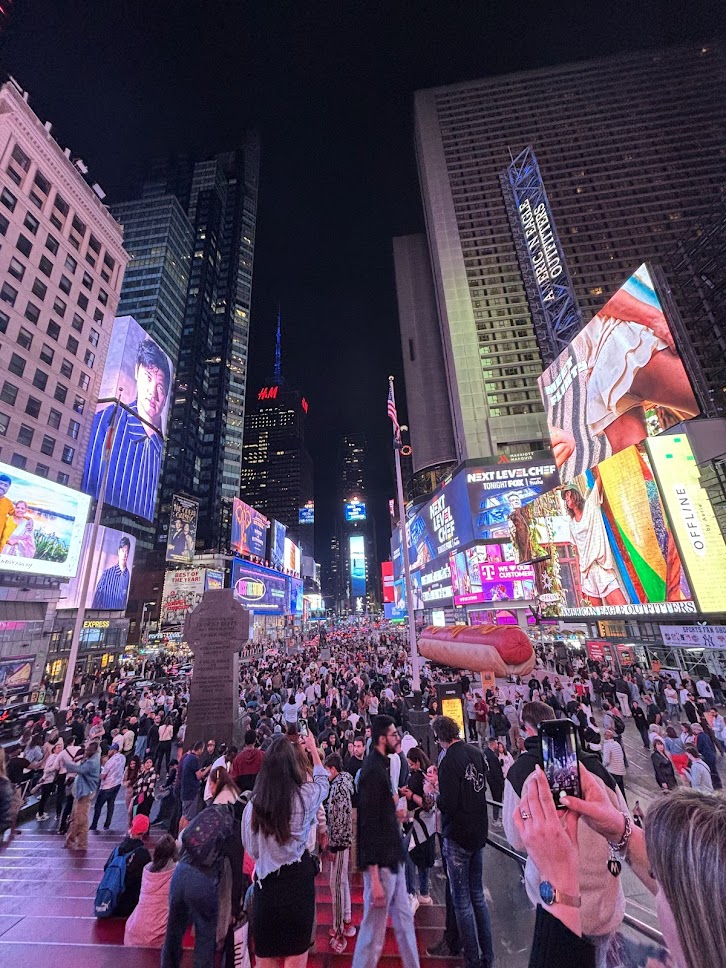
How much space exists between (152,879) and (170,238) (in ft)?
345

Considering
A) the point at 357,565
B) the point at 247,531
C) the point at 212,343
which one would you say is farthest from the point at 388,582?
the point at 212,343

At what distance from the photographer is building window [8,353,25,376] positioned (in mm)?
30766

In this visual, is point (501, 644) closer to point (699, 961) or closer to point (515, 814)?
point (515, 814)

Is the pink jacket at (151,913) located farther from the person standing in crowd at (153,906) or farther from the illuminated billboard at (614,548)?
the illuminated billboard at (614,548)

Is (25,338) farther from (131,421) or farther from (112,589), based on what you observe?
(112,589)

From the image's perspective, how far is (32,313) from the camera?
108 feet

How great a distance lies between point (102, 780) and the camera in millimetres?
8078

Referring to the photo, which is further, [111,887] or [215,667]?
Answer: [215,667]

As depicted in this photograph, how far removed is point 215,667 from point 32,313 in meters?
36.5

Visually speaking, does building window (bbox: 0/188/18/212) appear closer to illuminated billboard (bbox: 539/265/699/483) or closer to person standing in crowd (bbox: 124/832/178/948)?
person standing in crowd (bbox: 124/832/178/948)

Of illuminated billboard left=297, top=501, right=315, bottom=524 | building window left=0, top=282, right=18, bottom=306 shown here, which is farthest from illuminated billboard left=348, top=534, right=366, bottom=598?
building window left=0, top=282, right=18, bottom=306

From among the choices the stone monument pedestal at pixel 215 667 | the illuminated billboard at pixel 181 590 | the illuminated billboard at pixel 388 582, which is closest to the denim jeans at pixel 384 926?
the stone monument pedestal at pixel 215 667

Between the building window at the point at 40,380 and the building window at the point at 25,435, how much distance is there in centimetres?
376

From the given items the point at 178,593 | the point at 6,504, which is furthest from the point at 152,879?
the point at 178,593
